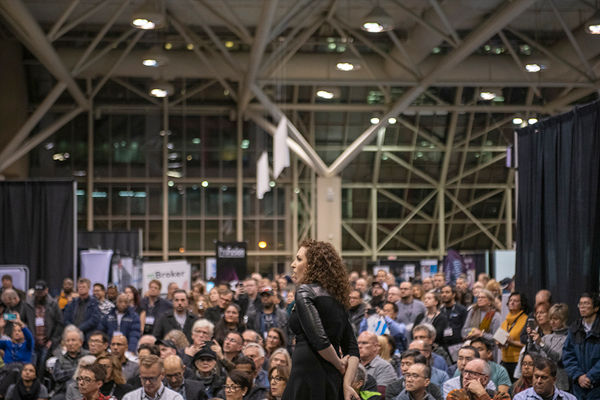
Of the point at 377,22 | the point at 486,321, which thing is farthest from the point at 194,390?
the point at 377,22

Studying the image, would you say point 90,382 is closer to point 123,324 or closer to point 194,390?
point 194,390

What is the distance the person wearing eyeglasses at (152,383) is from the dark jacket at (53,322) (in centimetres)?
630

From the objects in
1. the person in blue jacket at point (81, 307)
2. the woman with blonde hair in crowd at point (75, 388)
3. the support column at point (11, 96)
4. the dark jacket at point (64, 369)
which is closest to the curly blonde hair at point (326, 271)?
the woman with blonde hair in crowd at point (75, 388)

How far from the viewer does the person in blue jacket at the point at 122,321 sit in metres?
13.3

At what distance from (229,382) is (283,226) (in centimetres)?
2578

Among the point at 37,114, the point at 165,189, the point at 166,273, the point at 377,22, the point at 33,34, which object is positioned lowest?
the point at 166,273

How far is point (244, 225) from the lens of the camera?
33.3 meters

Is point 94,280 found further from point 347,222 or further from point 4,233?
point 347,222

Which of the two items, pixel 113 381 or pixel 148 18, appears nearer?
pixel 113 381

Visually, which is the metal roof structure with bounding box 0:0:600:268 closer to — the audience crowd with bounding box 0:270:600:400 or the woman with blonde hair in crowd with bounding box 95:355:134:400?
the audience crowd with bounding box 0:270:600:400

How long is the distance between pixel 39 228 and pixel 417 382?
10.2 meters

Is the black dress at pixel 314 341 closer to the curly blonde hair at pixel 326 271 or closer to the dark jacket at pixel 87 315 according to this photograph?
the curly blonde hair at pixel 326 271

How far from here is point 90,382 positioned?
7902mm

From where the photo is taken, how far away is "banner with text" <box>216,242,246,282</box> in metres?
18.7
